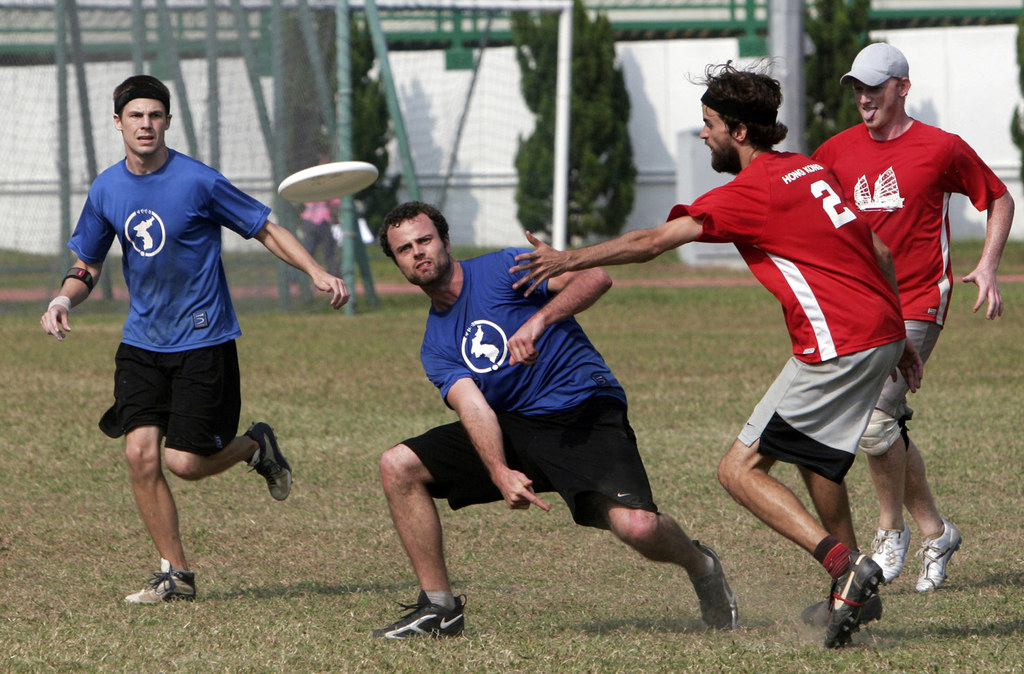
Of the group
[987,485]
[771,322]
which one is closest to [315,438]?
[987,485]

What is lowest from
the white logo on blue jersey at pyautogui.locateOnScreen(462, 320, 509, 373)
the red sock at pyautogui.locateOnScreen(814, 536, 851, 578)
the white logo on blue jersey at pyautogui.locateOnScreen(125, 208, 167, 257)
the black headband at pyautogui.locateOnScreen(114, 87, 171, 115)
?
the red sock at pyautogui.locateOnScreen(814, 536, 851, 578)

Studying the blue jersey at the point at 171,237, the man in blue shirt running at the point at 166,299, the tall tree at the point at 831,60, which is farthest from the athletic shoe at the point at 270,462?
the tall tree at the point at 831,60

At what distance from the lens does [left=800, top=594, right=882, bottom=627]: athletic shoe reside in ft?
14.5

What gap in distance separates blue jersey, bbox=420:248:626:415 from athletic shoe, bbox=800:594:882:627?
1.03 m

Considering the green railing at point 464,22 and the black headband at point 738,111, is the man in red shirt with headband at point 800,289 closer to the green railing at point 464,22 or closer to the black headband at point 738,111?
the black headband at point 738,111

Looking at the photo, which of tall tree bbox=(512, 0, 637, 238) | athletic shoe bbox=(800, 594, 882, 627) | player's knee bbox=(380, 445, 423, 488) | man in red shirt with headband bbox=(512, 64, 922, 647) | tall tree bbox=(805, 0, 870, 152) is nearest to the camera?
man in red shirt with headband bbox=(512, 64, 922, 647)

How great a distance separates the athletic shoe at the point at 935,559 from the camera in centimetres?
547

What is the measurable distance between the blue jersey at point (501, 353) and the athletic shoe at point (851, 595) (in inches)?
43.2

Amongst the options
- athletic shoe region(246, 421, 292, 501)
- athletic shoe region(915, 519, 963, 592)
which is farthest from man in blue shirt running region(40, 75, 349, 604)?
athletic shoe region(915, 519, 963, 592)

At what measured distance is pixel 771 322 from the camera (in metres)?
15.9

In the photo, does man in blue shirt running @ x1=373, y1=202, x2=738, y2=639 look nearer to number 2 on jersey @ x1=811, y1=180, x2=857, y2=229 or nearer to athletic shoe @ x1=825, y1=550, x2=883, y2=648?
athletic shoe @ x1=825, y1=550, x2=883, y2=648

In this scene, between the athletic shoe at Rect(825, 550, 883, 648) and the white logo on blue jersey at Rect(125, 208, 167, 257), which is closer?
the athletic shoe at Rect(825, 550, 883, 648)

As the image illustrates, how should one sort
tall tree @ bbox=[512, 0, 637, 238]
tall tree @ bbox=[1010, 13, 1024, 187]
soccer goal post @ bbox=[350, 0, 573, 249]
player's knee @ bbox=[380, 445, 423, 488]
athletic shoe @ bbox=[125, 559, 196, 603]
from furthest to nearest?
tall tree @ bbox=[512, 0, 637, 238] < tall tree @ bbox=[1010, 13, 1024, 187] < soccer goal post @ bbox=[350, 0, 573, 249] < athletic shoe @ bbox=[125, 559, 196, 603] < player's knee @ bbox=[380, 445, 423, 488]

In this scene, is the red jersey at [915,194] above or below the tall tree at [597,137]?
above
